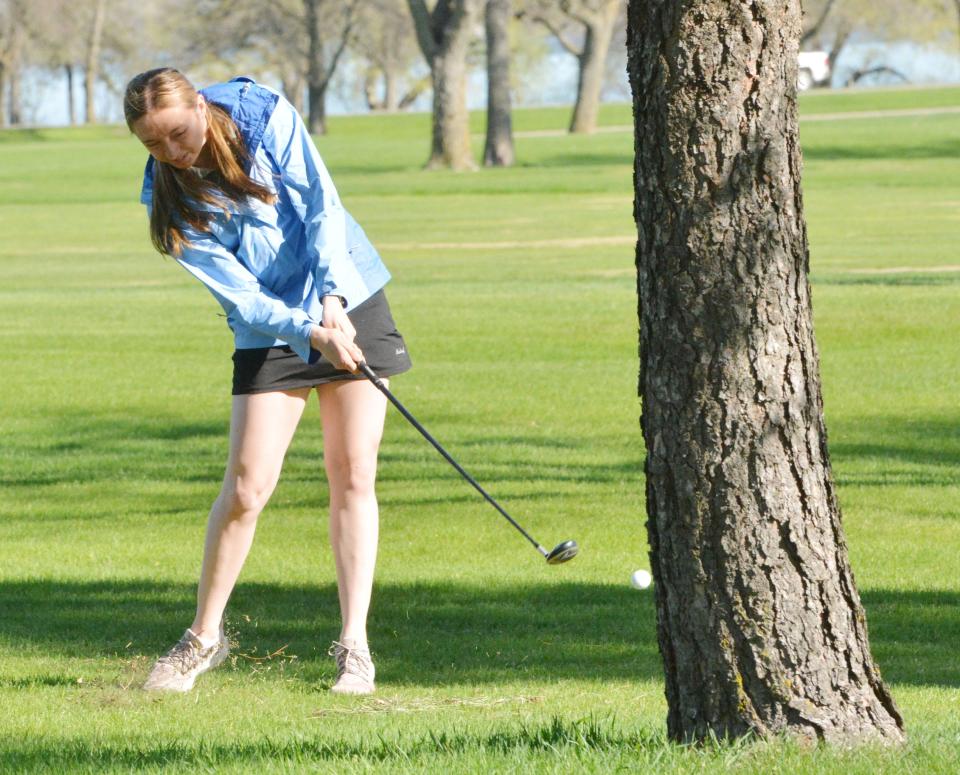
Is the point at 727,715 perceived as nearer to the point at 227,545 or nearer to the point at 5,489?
the point at 227,545

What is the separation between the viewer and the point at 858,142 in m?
52.0

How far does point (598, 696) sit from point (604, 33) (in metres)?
60.1

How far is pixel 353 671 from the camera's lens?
5.41 m

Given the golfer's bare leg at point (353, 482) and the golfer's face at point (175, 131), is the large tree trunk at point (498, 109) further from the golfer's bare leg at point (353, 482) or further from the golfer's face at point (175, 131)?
the golfer's face at point (175, 131)

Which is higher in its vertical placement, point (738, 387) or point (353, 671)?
point (738, 387)

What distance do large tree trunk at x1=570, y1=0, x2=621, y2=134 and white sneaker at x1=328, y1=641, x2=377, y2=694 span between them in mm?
57902

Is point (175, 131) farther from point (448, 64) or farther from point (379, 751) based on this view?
point (448, 64)

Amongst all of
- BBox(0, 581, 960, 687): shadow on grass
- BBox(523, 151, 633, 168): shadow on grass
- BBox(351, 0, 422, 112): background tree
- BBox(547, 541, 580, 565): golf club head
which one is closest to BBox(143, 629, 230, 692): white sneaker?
BBox(0, 581, 960, 687): shadow on grass

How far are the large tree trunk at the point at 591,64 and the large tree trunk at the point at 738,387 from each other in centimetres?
5897

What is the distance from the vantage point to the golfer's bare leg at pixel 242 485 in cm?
541

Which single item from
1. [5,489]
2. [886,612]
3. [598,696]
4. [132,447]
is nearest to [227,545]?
[598,696]

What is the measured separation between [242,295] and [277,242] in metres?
0.25

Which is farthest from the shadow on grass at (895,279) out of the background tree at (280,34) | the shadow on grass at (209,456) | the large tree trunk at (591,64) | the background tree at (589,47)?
the background tree at (280,34)

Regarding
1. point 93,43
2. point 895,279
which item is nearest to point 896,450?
point 895,279
